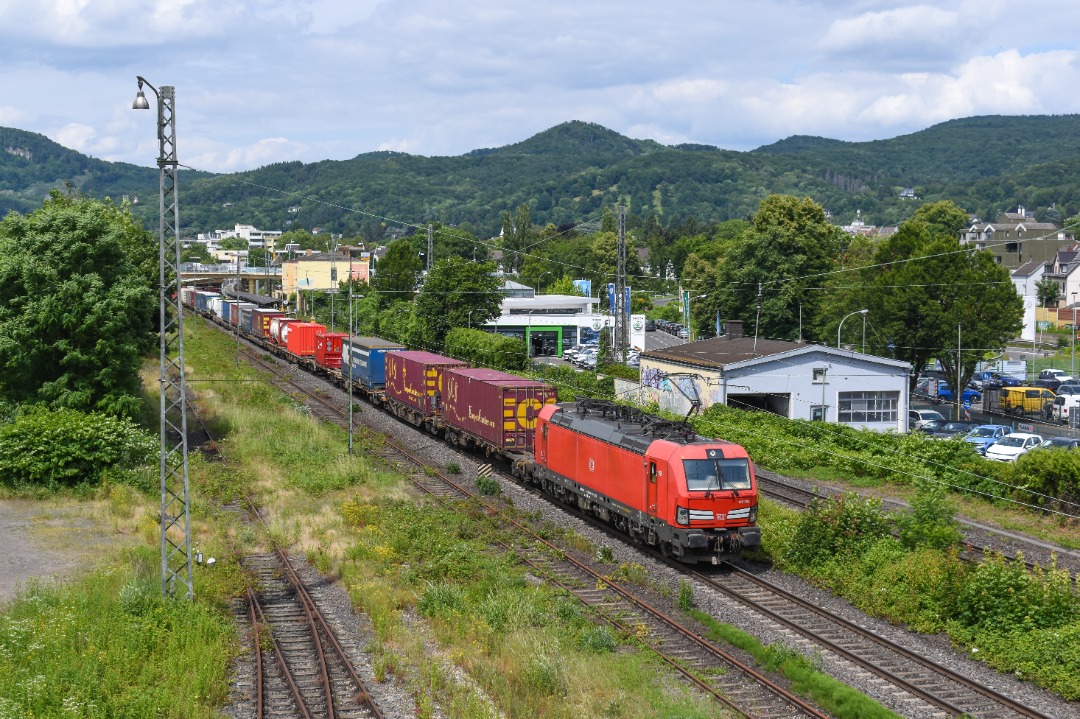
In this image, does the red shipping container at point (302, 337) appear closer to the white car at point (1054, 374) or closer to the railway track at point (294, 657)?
the railway track at point (294, 657)

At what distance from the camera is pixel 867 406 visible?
1950 inches

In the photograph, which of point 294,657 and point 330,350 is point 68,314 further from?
point 330,350

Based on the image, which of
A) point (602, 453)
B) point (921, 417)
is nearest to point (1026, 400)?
point (921, 417)

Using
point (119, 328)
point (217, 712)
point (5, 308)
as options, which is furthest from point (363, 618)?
point (5, 308)

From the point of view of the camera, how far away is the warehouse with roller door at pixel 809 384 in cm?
4822

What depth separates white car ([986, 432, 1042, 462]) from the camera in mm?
40062

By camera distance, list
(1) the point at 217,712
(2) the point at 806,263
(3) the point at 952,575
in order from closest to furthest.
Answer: (1) the point at 217,712
(3) the point at 952,575
(2) the point at 806,263

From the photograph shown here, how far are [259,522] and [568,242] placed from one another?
165705mm

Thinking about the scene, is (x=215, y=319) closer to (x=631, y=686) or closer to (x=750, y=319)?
(x=750, y=319)

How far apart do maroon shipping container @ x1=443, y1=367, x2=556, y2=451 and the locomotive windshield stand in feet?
39.6

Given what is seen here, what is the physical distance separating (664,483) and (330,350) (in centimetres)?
4572

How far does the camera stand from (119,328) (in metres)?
36.2

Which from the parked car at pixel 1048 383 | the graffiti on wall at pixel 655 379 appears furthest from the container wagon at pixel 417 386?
the parked car at pixel 1048 383

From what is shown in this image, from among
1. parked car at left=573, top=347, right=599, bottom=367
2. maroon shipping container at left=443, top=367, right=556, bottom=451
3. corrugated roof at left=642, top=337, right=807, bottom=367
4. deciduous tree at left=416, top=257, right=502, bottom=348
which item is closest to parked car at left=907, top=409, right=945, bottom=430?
corrugated roof at left=642, top=337, right=807, bottom=367
